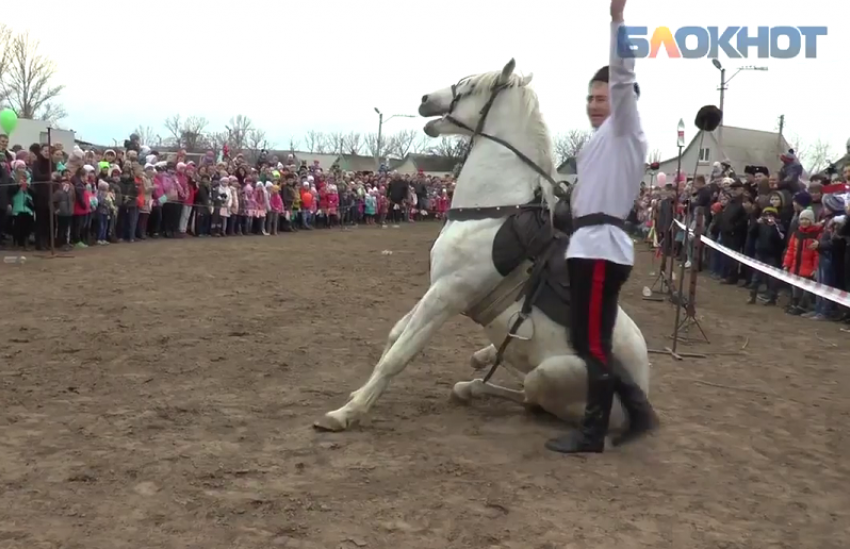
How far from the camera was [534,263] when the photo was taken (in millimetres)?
4555

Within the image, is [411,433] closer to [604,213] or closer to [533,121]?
[604,213]

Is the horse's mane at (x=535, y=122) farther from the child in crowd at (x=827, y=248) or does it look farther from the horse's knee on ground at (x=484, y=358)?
the child in crowd at (x=827, y=248)

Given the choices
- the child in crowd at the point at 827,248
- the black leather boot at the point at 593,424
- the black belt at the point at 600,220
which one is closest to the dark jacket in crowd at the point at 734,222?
the child in crowd at the point at 827,248

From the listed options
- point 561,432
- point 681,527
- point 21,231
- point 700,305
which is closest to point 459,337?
point 561,432

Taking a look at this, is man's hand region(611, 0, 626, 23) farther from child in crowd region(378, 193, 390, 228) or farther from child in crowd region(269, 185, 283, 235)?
child in crowd region(378, 193, 390, 228)

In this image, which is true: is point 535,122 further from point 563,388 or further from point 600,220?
point 563,388

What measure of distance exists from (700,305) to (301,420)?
8.40 meters

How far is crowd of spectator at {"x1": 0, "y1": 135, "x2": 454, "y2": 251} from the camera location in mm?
13320

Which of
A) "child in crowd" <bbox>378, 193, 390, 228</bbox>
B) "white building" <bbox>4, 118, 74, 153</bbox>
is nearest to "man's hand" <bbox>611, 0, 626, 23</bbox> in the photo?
"white building" <bbox>4, 118, 74, 153</bbox>

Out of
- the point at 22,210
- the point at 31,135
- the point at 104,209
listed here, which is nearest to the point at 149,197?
the point at 104,209

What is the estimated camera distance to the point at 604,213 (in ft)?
12.7

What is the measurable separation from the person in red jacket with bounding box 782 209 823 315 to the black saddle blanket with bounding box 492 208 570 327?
790 cm

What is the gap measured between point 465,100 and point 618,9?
64.6 inches

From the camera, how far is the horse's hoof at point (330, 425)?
4379 mm
